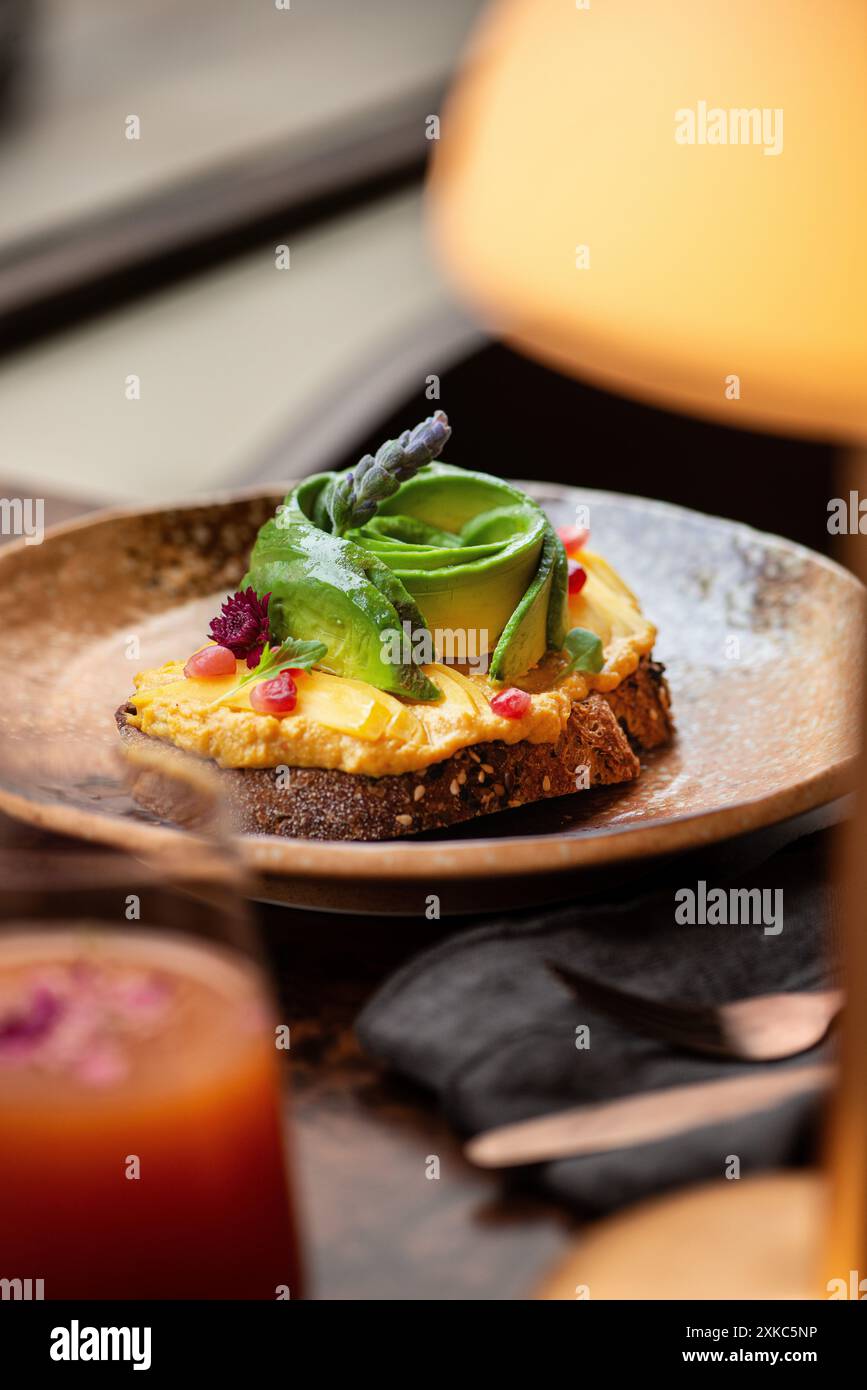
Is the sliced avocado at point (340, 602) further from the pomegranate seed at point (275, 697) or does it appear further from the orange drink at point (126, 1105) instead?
the orange drink at point (126, 1105)

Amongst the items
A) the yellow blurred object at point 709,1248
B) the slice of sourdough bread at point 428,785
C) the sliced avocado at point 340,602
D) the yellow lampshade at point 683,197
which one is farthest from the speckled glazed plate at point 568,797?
the yellow lampshade at point 683,197

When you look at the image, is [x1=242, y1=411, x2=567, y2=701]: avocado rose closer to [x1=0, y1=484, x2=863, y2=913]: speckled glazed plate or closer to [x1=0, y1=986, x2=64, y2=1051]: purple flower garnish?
[x1=0, y1=484, x2=863, y2=913]: speckled glazed plate

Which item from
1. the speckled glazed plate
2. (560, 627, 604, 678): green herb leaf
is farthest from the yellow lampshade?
(560, 627, 604, 678): green herb leaf

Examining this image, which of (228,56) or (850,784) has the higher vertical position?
(228,56)
